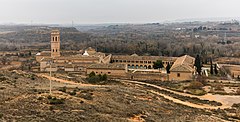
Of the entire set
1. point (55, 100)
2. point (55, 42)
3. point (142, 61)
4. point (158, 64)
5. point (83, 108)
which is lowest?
point (158, 64)

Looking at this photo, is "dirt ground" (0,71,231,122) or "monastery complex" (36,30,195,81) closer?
"dirt ground" (0,71,231,122)

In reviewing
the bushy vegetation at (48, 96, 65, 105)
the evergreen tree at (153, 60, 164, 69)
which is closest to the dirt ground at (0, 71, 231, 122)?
the bushy vegetation at (48, 96, 65, 105)

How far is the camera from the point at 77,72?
51.0 m

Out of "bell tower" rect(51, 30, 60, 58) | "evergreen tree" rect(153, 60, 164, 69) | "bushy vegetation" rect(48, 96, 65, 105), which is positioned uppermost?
"bell tower" rect(51, 30, 60, 58)

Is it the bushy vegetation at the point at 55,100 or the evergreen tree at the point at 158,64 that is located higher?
the bushy vegetation at the point at 55,100

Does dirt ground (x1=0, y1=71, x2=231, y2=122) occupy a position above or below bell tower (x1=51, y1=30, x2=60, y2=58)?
below

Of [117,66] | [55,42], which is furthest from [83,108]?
[55,42]

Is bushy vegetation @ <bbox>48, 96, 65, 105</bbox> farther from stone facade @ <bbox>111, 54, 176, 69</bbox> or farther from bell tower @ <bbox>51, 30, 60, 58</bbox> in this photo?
stone facade @ <bbox>111, 54, 176, 69</bbox>

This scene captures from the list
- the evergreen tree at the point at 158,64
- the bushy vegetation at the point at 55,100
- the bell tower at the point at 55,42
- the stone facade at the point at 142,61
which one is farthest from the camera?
the stone facade at the point at 142,61

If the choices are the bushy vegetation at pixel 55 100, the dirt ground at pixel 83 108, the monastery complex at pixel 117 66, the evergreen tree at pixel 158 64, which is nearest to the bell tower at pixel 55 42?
the monastery complex at pixel 117 66

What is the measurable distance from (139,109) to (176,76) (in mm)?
25467

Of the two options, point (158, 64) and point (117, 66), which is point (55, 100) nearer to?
point (117, 66)

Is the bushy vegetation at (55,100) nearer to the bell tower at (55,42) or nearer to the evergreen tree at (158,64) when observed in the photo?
the bell tower at (55,42)

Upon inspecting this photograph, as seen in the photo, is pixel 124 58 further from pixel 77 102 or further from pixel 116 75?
pixel 77 102
